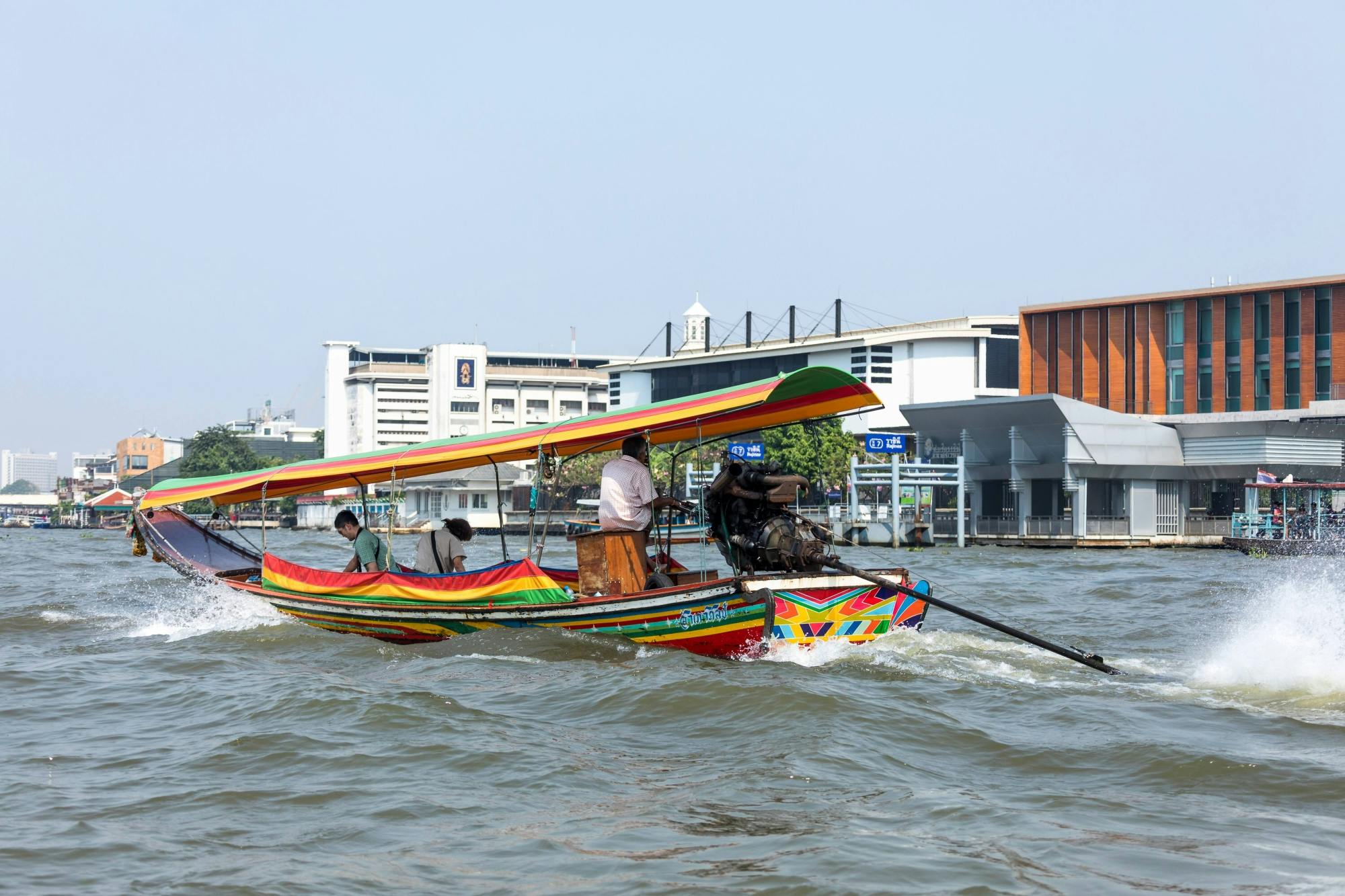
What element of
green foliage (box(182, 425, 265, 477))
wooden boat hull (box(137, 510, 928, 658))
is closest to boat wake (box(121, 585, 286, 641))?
wooden boat hull (box(137, 510, 928, 658))

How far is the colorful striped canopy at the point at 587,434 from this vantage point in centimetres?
1152

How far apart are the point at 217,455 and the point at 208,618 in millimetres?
92486

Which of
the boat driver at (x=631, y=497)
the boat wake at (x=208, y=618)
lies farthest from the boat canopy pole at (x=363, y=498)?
the boat driver at (x=631, y=497)

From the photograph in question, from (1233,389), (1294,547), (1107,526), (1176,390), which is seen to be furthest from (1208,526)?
(1294,547)

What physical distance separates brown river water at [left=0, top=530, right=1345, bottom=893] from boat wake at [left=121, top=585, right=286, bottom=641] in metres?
1.23

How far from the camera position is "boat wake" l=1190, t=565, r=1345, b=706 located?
9.61 metres

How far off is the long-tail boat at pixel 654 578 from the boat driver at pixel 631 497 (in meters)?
0.17

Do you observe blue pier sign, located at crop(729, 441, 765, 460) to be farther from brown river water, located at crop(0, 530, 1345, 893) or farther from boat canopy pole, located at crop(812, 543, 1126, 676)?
boat canopy pole, located at crop(812, 543, 1126, 676)

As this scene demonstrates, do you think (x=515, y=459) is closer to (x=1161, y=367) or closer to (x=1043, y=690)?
(x=1043, y=690)

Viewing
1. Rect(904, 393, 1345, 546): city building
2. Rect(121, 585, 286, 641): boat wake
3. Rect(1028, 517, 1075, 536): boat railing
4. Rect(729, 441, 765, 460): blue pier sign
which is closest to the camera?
Rect(121, 585, 286, 641): boat wake

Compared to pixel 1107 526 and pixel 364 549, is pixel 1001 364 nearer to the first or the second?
pixel 1107 526

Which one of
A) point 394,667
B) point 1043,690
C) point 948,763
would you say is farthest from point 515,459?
point 948,763

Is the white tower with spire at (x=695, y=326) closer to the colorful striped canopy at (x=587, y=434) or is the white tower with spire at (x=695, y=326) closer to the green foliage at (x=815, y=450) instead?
the green foliage at (x=815, y=450)

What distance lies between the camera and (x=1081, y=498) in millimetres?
47469
